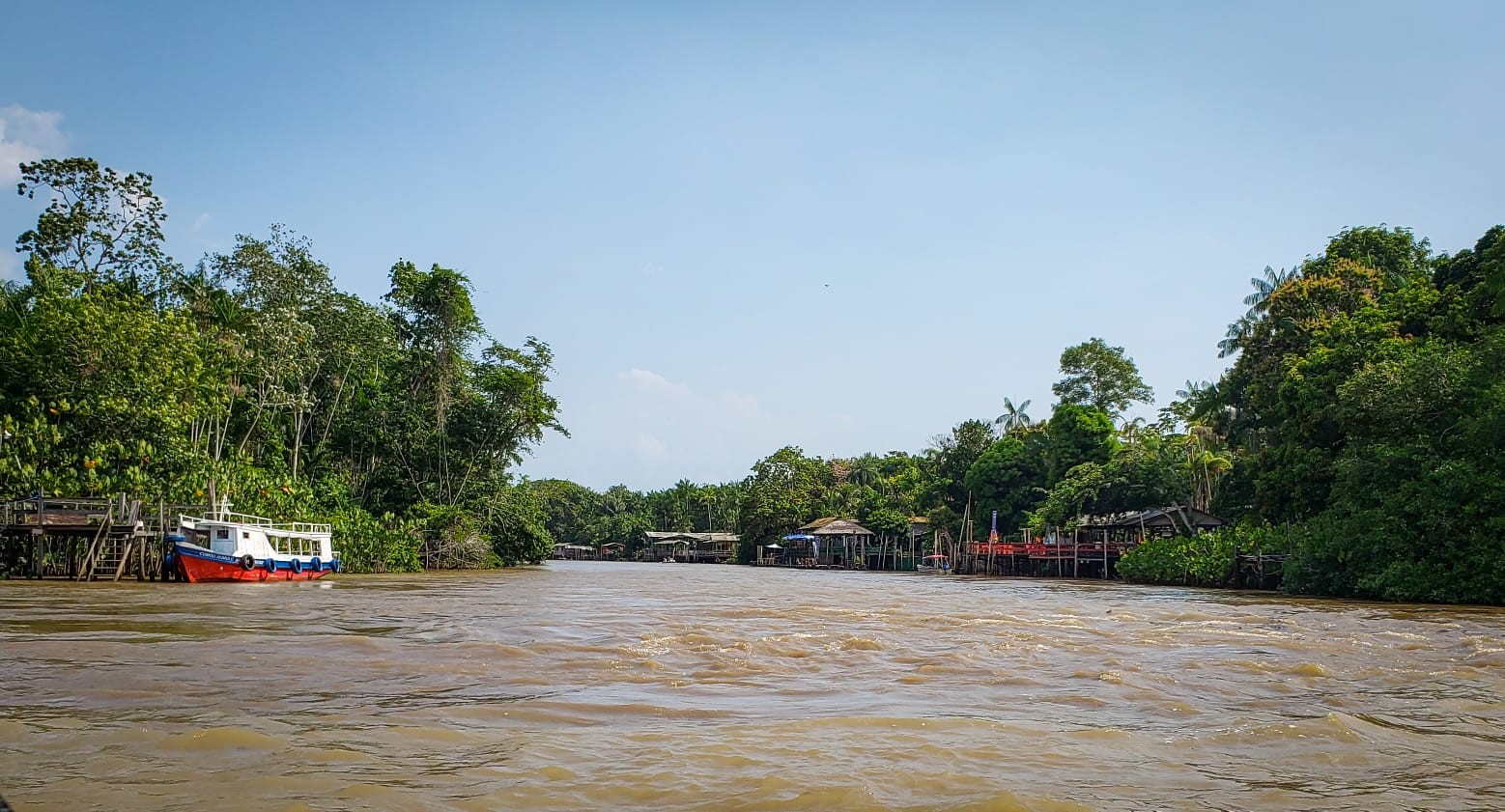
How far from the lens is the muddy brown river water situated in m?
4.15

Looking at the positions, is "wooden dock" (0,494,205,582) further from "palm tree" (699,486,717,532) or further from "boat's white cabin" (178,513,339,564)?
"palm tree" (699,486,717,532)

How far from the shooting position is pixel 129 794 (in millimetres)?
3811

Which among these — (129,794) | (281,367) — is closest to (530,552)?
(281,367)

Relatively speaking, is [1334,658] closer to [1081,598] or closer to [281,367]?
[1081,598]

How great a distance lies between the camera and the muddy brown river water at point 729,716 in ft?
13.6

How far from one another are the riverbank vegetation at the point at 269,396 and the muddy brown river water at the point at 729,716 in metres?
11.0

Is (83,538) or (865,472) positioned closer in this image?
(83,538)

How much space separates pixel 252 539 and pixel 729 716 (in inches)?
861

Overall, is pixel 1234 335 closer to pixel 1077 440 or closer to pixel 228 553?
pixel 1077 440

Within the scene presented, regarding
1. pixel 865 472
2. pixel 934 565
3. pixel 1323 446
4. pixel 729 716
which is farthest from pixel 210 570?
pixel 865 472

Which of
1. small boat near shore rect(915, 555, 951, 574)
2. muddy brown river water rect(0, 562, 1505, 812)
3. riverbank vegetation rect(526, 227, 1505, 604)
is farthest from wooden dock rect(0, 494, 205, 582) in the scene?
small boat near shore rect(915, 555, 951, 574)

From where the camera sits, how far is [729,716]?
235 inches

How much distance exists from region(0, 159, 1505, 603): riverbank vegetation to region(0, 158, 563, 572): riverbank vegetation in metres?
0.08

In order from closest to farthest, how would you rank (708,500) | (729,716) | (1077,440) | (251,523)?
(729,716), (251,523), (1077,440), (708,500)
